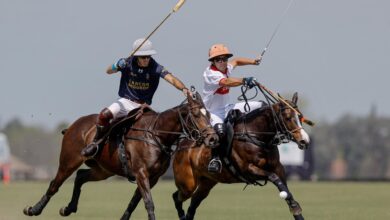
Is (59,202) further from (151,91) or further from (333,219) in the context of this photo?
(151,91)

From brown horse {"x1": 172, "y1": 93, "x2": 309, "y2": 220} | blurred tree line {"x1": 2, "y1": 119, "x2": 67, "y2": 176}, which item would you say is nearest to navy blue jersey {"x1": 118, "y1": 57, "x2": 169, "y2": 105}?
brown horse {"x1": 172, "y1": 93, "x2": 309, "y2": 220}

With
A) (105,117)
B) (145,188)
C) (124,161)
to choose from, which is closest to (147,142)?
(124,161)

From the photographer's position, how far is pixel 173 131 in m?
16.9

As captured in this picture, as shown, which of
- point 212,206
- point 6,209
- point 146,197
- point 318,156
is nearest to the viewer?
point 146,197

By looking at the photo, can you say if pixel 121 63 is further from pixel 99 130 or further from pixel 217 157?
pixel 217 157

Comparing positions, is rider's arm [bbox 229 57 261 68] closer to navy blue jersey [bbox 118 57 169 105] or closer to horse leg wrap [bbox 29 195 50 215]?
navy blue jersey [bbox 118 57 169 105]

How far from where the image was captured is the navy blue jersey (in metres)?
17.2

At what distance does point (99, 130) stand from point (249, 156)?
7.69 feet

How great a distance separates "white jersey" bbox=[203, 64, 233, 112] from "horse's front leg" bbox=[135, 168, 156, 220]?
210 centimetres

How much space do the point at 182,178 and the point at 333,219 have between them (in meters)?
4.11

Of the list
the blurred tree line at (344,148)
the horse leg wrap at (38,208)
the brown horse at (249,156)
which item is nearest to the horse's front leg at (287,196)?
the brown horse at (249,156)

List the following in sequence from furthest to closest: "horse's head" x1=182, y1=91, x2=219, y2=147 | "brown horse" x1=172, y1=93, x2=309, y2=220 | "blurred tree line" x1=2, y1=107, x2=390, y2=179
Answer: "blurred tree line" x1=2, y1=107, x2=390, y2=179, "brown horse" x1=172, y1=93, x2=309, y2=220, "horse's head" x1=182, y1=91, x2=219, y2=147

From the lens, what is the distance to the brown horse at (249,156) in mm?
17062

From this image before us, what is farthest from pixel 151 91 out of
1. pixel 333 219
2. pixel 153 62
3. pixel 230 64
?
pixel 333 219
